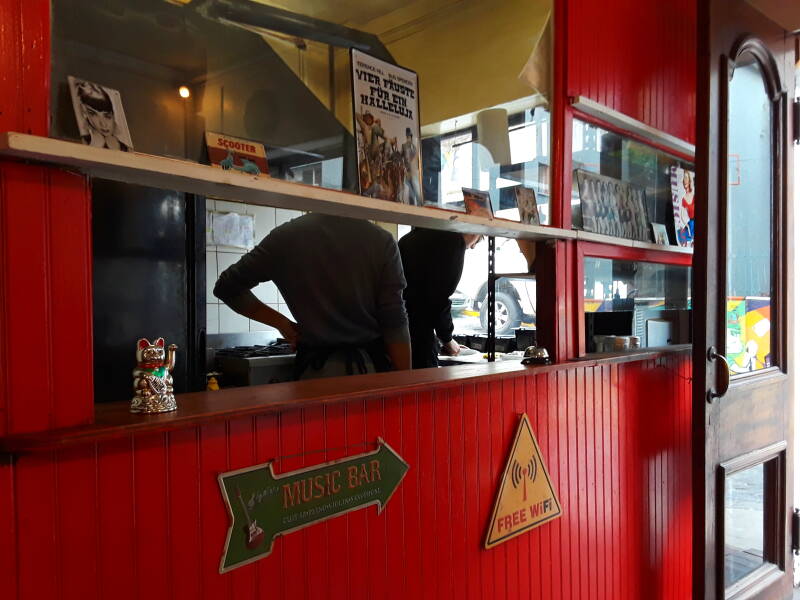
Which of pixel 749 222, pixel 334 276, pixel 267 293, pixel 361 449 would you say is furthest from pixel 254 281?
pixel 267 293

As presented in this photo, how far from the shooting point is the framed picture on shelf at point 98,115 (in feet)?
3.69

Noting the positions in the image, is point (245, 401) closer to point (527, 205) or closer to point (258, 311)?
point (258, 311)

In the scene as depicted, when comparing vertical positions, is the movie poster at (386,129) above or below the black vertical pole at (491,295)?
above

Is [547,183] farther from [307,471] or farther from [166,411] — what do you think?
[166,411]

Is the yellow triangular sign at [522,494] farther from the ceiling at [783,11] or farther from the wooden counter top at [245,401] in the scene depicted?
the ceiling at [783,11]

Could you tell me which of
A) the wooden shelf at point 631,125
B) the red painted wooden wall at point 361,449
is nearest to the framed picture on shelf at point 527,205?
the red painted wooden wall at point 361,449

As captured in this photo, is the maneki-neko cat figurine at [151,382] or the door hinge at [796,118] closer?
the maneki-neko cat figurine at [151,382]

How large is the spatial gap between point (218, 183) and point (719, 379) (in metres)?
1.99

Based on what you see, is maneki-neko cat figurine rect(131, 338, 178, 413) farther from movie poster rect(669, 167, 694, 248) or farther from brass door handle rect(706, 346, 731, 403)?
movie poster rect(669, 167, 694, 248)

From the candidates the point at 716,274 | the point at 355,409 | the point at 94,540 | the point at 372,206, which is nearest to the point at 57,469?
the point at 94,540

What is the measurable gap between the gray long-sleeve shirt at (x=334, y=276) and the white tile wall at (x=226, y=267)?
7.80ft

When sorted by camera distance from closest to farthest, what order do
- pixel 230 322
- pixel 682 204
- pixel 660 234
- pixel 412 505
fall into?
pixel 412 505 < pixel 660 234 < pixel 682 204 < pixel 230 322

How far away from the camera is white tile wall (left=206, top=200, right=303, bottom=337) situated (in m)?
4.53

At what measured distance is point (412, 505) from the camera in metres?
1.62
